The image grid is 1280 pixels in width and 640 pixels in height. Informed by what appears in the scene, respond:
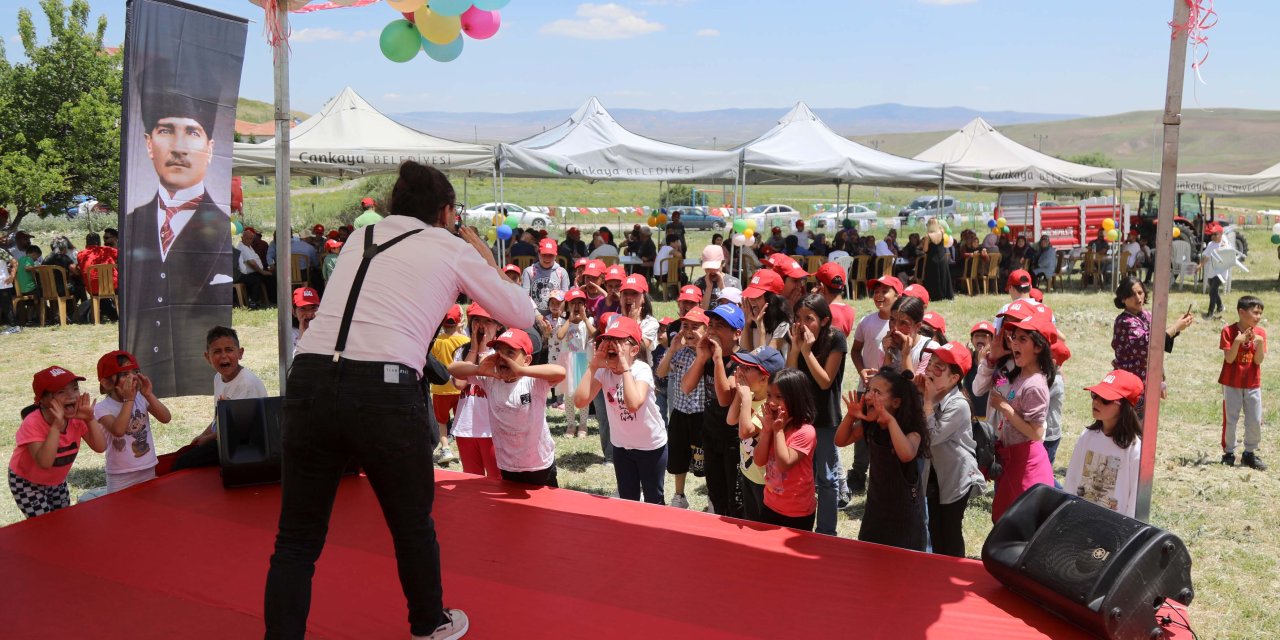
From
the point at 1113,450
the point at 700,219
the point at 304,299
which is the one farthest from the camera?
the point at 700,219

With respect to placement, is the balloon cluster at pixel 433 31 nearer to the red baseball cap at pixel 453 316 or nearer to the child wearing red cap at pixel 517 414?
the child wearing red cap at pixel 517 414

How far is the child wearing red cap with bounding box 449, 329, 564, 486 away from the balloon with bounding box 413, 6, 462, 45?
5.44 feet

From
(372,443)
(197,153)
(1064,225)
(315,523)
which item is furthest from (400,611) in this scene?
(1064,225)

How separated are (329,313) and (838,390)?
3283 millimetres

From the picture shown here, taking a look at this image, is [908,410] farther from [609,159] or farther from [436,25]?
[609,159]

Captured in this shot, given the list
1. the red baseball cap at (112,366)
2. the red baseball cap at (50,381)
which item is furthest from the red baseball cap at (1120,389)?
the red baseball cap at (50,381)

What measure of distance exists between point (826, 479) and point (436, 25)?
3.12 metres

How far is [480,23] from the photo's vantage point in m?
5.15

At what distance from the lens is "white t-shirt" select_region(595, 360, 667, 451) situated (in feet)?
15.9

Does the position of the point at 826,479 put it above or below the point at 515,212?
below

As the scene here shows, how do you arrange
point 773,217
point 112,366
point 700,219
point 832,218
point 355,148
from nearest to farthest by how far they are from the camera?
point 112,366
point 355,148
point 700,219
point 773,217
point 832,218

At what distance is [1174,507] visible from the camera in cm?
599

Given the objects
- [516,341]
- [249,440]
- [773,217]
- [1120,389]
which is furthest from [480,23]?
[773,217]

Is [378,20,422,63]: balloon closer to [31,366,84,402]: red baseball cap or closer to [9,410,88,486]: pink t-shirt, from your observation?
[31,366,84,402]: red baseball cap
